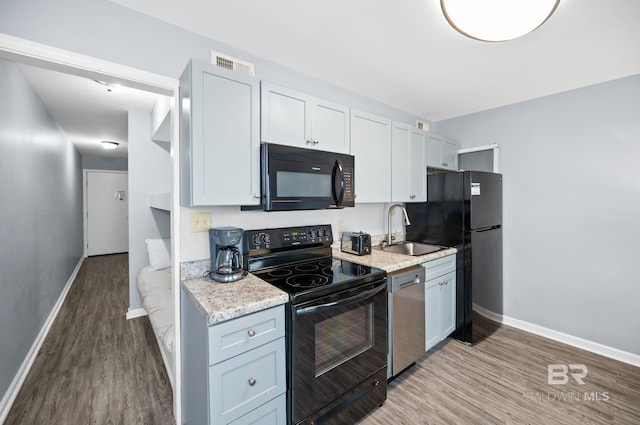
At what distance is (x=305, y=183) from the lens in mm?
1812

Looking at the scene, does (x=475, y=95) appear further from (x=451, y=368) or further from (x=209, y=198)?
(x=209, y=198)

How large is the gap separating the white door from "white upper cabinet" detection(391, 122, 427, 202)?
6.83 m

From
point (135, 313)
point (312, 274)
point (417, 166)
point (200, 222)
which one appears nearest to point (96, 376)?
point (135, 313)

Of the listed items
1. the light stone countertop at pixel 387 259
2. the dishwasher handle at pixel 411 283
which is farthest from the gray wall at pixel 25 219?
the dishwasher handle at pixel 411 283

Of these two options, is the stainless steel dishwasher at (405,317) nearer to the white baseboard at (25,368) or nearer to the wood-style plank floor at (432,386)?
the wood-style plank floor at (432,386)

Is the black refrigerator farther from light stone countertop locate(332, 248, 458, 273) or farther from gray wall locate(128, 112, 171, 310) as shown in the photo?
gray wall locate(128, 112, 171, 310)

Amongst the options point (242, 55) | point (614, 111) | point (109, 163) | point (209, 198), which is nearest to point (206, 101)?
point (209, 198)

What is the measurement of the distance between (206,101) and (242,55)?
2.36 ft

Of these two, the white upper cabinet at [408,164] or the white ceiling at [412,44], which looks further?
the white upper cabinet at [408,164]

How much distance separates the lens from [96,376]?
218cm

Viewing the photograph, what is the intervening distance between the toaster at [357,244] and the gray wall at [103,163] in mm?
6916

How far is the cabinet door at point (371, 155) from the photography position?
2236 mm

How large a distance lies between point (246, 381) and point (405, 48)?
2313 mm

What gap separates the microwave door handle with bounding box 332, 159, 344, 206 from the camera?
195cm
